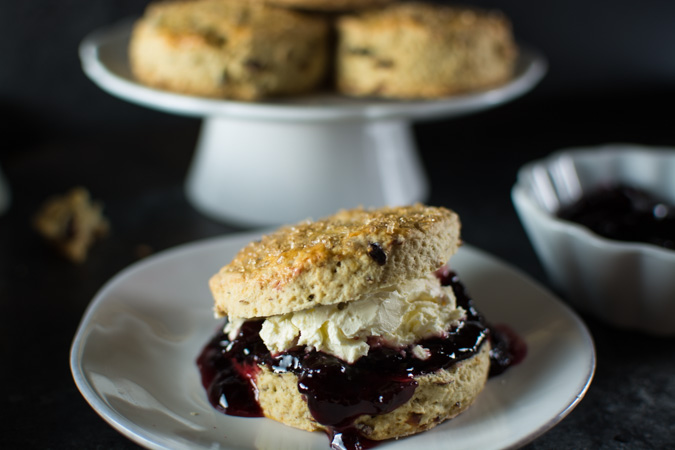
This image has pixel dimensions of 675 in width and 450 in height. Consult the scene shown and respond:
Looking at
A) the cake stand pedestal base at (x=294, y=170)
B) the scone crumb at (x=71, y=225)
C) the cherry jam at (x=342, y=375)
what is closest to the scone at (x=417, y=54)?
the cake stand pedestal base at (x=294, y=170)

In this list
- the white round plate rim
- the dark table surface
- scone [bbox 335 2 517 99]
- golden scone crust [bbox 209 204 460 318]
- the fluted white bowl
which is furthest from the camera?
scone [bbox 335 2 517 99]

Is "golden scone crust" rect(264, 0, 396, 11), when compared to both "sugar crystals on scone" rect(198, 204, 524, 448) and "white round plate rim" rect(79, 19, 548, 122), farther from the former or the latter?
"sugar crystals on scone" rect(198, 204, 524, 448)

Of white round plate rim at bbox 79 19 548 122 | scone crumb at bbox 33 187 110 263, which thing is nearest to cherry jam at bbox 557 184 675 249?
white round plate rim at bbox 79 19 548 122

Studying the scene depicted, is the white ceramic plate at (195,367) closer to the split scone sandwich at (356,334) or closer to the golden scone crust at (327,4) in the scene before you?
the split scone sandwich at (356,334)

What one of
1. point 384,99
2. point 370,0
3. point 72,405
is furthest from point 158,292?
point 370,0

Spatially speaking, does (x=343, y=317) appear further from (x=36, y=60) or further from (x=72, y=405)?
(x=36, y=60)
